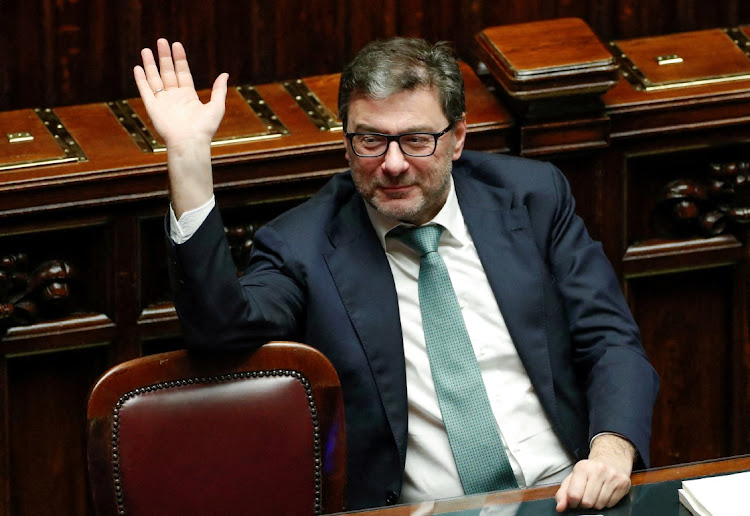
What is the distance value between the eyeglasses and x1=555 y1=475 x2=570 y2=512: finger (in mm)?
742

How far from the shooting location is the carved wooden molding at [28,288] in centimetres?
271

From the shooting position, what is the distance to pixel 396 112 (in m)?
2.38

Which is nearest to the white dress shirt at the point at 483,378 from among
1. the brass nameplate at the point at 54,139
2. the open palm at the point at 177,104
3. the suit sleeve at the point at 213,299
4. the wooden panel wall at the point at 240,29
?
the suit sleeve at the point at 213,299

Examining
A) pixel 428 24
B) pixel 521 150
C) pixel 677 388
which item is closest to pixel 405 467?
pixel 521 150

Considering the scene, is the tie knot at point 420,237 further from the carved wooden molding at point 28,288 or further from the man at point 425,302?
the carved wooden molding at point 28,288

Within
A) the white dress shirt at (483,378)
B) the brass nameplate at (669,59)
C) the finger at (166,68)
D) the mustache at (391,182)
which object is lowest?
the white dress shirt at (483,378)

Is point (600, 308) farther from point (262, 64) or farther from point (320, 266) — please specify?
point (262, 64)

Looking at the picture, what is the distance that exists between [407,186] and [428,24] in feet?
3.10

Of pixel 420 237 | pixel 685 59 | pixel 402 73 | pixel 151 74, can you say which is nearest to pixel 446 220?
pixel 420 237

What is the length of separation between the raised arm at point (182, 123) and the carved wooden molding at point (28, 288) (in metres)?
0.63

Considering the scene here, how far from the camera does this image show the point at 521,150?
2.95 m

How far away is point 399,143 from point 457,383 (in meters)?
0.46

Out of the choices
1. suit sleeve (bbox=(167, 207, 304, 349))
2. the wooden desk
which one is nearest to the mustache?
suit sleeve (bbox=(167, 207, 304, 349))

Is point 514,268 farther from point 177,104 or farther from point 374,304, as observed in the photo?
point 177,104
